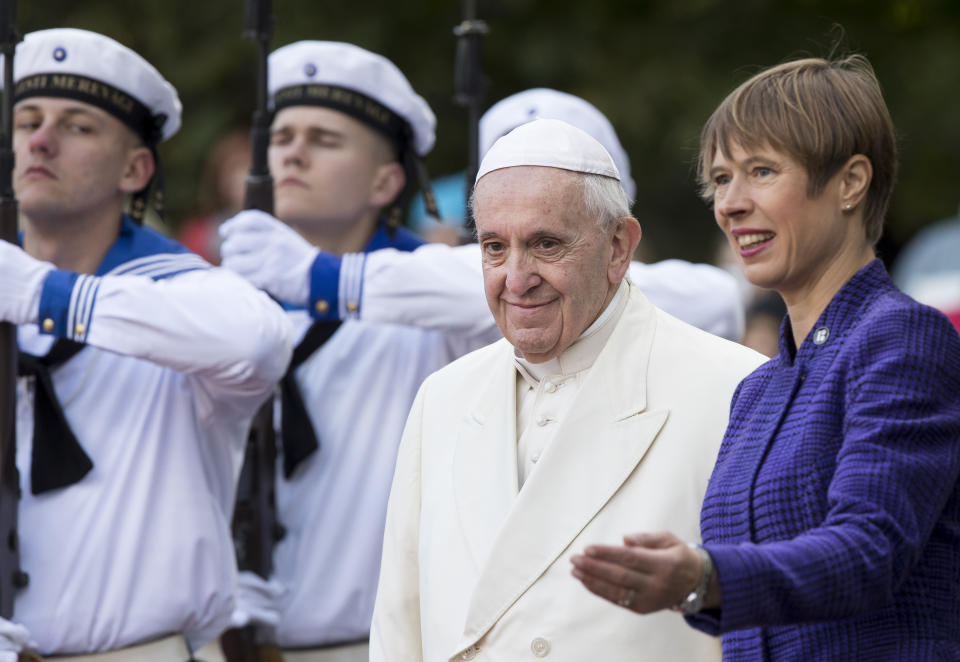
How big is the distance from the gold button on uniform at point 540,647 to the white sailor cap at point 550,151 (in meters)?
0.92

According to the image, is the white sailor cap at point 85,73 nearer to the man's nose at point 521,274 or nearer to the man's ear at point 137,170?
the man's ear at point 137,170

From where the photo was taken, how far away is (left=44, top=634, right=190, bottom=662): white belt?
448cm

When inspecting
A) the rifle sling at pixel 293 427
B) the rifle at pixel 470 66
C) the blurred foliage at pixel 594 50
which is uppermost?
the blurred foliage at pixel 594 50

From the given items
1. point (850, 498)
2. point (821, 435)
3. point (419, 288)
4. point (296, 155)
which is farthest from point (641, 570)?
point (296, 155)

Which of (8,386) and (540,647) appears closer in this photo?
(540,647)

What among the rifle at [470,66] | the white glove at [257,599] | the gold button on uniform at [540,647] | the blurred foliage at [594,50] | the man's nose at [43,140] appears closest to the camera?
the gold button on uniform at [540,647]

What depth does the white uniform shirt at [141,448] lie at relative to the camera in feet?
14.6

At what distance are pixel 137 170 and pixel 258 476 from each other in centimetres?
100

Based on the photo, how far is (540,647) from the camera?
332 cm

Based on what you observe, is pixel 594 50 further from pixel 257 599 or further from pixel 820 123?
pixel 820 123

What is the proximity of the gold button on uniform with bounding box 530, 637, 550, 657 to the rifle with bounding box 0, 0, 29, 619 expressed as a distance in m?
1.68

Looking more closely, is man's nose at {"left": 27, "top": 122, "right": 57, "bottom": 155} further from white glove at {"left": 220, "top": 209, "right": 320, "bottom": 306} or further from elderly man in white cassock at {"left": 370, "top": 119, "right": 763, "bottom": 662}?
elderly man in white cassock at {"left": 370, "top": 119, "right": 763, "bottom": 662}

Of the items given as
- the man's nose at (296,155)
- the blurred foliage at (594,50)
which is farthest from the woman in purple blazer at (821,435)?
the blurred foliage at (594,50)

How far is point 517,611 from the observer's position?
3354 millimetres
